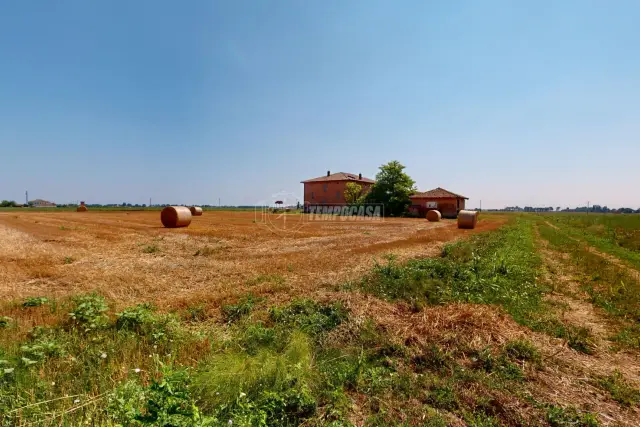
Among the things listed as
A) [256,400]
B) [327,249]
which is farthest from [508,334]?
[327,249]

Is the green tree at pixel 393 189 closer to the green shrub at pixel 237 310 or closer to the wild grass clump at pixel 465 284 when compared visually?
the wild grass clump at pixel 465 284

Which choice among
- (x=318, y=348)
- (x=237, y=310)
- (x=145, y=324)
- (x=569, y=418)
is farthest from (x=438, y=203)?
(x=145, y=324)

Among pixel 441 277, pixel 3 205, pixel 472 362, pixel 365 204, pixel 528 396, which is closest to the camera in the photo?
pixel 528 396

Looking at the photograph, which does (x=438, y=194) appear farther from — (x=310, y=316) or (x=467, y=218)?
(x=310, y=316)

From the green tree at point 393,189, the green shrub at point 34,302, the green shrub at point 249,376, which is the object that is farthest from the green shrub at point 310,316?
the green tree at point 393,189

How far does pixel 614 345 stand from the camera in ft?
15.0

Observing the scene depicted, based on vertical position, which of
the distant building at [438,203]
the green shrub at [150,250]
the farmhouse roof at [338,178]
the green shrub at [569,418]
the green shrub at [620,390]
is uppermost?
the farmhouse roof at [338,178]

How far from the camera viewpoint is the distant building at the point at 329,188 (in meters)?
63.3

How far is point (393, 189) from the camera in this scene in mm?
50812

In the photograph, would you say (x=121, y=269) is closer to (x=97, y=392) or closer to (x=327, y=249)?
(x=97, y=392)

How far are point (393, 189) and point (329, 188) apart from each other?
1820 cm

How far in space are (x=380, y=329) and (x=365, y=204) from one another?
47.7m

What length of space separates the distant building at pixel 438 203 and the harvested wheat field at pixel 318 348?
143ft

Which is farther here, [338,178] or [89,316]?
[338,178]
